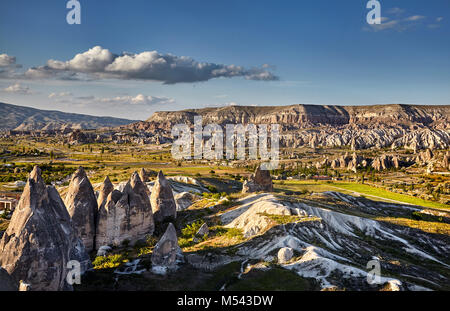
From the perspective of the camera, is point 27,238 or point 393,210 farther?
point 393,210

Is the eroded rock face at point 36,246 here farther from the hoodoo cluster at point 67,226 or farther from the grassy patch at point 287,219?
the grassy patch at point 287,219

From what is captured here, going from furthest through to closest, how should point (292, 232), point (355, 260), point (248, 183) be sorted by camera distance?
point (248, 183), point (292, 232), point (355, 260)

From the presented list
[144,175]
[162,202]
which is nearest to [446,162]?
[144,175]

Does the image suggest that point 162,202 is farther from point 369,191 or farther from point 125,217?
point 369,191
